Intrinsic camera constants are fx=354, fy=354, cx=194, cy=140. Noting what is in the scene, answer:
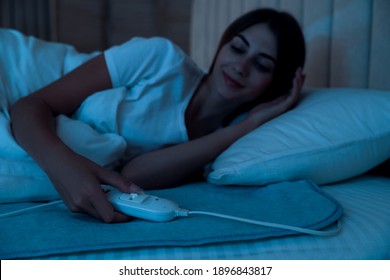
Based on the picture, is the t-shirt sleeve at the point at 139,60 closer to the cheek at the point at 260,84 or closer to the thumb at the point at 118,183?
the cheek at the point at 260,84

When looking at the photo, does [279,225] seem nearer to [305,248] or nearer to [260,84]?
[305,248]

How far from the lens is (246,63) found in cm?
103

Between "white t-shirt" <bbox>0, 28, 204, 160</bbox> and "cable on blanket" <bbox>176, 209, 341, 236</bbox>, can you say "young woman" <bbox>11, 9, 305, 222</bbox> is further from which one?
"cable on blanket" <bbox>176, 209, 341, 236</bbox>

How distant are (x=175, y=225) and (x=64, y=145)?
29cm

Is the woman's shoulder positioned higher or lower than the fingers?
higher

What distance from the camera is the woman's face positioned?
1.03 m

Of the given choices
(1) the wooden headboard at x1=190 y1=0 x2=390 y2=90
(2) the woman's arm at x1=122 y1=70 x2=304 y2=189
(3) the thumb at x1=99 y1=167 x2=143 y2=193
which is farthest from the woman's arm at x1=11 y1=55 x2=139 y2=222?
(1) the wooden headboard at x1=190 y1=0 x2=390 y2=90

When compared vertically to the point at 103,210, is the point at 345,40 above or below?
above

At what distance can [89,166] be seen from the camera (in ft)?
2.20

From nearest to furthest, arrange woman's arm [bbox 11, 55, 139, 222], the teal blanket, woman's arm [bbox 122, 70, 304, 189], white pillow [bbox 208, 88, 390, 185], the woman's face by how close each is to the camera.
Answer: the teal blanket < woman's arm [bbox 11, 55, 139, 222] < white pillow [bbox 208, 88, 390, 185] < woman's arm [bbox 122, 70, 304, 189] < the woman's face

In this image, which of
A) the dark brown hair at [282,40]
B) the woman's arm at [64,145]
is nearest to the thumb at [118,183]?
→ the woman's arm at [64,145]

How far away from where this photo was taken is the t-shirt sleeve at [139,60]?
0.98 meters

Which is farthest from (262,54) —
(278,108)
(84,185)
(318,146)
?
(84,185)

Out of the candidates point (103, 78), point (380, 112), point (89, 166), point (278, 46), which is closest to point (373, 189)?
point (380, 112)
